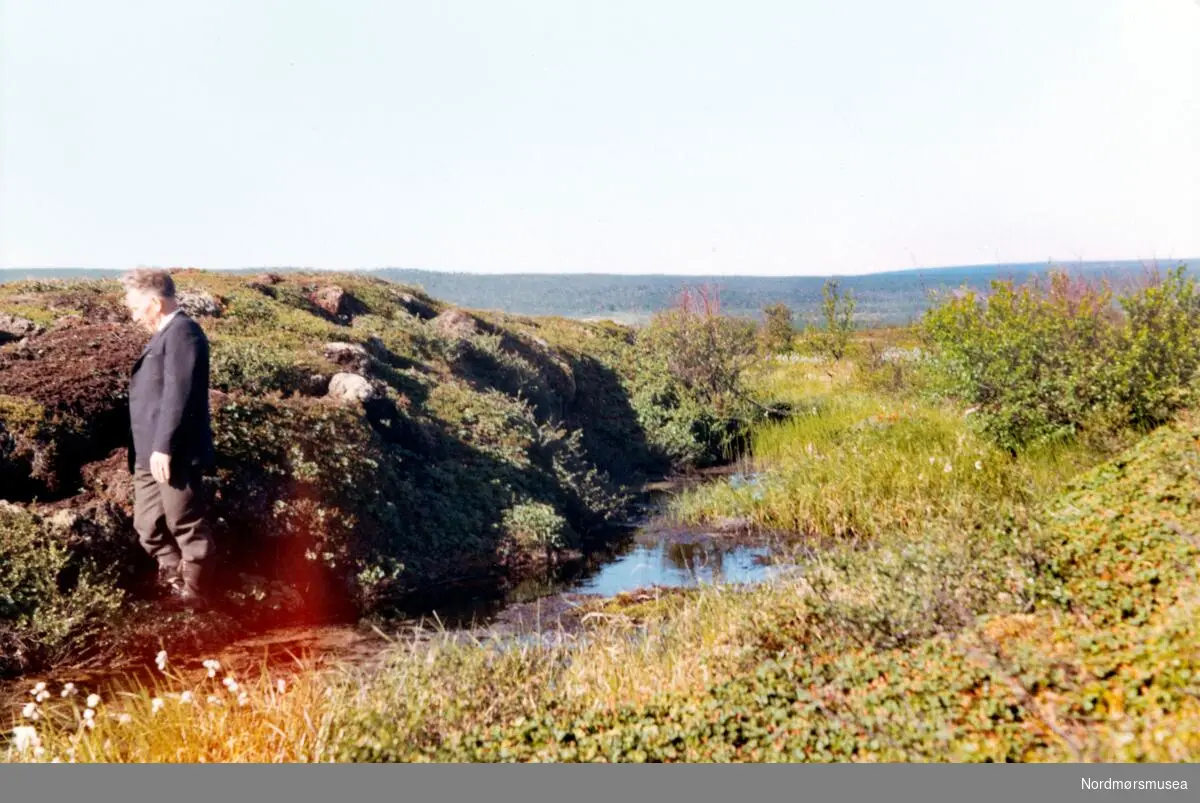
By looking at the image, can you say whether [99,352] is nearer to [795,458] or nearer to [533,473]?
[533,473]

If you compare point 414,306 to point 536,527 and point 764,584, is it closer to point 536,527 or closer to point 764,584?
point 536,527

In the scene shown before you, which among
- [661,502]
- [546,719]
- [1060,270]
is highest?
[1060,270]

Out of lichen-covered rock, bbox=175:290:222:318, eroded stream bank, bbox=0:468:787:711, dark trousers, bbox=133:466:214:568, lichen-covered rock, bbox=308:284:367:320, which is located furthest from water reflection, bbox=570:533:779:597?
lichen-covered rock, bbox=308:284:367:320

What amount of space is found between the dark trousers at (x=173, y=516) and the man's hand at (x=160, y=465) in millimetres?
90

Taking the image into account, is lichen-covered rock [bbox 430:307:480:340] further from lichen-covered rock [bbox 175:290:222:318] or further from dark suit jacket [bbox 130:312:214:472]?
dark suit jacket [bbox 130:312:214:472]

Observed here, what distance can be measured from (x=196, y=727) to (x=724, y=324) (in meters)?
19.1

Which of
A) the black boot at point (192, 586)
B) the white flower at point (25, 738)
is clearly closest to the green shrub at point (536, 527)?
the black boot at point (192, 586)

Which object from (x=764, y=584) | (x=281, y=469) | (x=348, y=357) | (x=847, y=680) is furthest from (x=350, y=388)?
(x=847, y=680)

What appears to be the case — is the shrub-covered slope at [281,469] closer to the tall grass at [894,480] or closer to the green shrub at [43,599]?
the green shrub at [43,599]

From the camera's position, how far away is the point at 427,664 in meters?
6.27

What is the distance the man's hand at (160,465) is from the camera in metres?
7.38

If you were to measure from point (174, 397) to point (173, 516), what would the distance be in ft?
3.74

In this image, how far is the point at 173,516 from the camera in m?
7.90

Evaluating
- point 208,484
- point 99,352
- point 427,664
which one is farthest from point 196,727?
point 99,352
